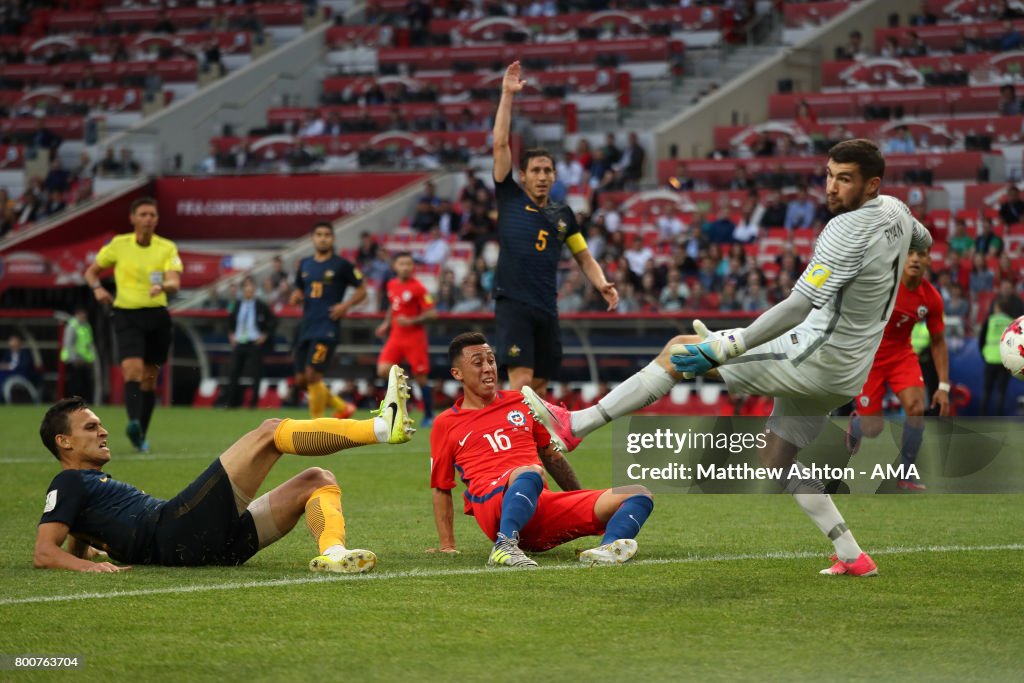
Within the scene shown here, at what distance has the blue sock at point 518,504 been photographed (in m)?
6.94

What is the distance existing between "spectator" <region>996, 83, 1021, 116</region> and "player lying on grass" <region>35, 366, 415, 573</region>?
22.5 metres

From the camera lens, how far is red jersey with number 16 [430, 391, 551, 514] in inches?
293

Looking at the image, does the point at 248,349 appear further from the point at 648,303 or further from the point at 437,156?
the point at 437,156

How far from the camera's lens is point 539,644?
518 centimetres

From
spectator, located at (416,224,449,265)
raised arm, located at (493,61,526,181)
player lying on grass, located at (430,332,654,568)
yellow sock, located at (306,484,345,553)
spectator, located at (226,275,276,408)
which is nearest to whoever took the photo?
yellow sock, located at (306,484,345,553)

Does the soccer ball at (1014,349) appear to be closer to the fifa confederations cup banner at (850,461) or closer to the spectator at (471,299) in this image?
the fifa confederations cup banner at (850,461)

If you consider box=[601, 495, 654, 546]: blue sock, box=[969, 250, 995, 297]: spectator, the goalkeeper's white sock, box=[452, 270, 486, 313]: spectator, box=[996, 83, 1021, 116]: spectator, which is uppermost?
box=[996, 83, 1021, 116]: spectator

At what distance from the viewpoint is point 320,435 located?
669 cm

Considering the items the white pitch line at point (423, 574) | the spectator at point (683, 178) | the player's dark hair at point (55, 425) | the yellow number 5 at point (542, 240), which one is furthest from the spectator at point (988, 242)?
the player's dark hair at point (55, 425)

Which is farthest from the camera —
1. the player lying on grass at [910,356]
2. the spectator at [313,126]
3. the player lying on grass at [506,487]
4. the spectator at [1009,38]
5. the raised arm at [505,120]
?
the spectator at [313,126]

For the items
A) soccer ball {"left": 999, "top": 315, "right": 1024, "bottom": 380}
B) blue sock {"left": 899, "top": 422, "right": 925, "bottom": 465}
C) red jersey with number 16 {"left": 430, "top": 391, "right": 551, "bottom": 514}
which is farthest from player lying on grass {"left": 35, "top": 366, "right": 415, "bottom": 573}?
blue sock {"left": 899, "top": 422, "right": 925, "bottom": 465}

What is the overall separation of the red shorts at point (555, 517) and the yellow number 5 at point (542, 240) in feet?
9.05

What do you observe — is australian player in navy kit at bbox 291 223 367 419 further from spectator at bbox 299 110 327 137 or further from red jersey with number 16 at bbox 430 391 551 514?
spectator at bbox 299 110 327 137

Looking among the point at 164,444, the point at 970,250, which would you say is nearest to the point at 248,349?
the point at 164,444
